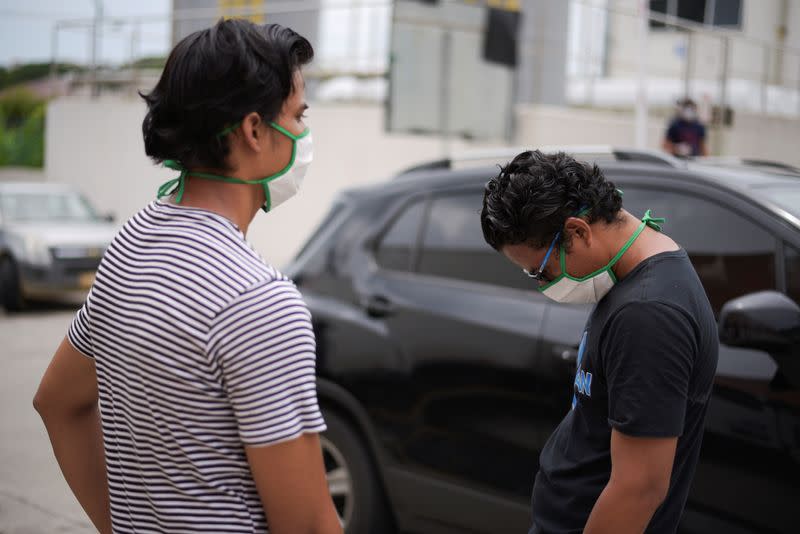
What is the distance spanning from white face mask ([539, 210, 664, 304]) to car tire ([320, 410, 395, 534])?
2.10 metres

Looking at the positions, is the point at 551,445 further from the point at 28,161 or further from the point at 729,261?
the point at 28,161

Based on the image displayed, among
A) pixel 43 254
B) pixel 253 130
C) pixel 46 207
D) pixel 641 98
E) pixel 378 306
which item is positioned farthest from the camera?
pixel 46 207

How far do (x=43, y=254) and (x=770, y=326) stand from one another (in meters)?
11.1

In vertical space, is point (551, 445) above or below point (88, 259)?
above

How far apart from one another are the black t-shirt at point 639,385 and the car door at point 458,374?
1.27 m

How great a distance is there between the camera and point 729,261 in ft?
10.7

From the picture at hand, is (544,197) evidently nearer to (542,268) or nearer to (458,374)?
(542,268)

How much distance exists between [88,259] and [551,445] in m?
11.2

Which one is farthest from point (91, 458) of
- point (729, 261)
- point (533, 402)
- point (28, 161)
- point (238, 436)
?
point (28, 161)

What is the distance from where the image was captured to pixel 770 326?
2.81 metres

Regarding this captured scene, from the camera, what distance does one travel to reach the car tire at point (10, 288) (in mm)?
12414

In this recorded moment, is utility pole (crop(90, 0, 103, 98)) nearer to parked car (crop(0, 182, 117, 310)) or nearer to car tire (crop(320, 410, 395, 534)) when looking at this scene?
parked car (crop(0, 182, 117, 310))

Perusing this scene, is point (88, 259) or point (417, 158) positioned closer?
point (88, 259)

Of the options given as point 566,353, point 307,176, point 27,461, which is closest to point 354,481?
point 566,353
